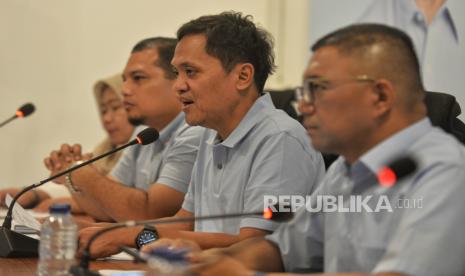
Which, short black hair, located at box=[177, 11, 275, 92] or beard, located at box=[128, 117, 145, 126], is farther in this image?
beard, located at box=[128, 117, 145, 126]

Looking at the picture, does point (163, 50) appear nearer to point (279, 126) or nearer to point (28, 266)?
point (279, 126)

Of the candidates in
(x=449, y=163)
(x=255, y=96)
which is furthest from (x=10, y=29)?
(x=449, y=163)

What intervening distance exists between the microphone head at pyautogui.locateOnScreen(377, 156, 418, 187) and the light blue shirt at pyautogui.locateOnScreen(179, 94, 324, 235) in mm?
729

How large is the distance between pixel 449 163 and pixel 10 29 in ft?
12.8

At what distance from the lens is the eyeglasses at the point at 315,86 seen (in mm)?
1660

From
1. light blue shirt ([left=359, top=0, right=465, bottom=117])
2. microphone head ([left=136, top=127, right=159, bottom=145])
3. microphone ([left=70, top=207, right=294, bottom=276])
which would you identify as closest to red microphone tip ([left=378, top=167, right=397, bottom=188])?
microphone ([left=70, top=207, right=294, bottom=276])

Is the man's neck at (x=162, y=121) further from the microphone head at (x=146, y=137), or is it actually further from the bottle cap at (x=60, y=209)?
the bottle cap at (x=60, y=209)

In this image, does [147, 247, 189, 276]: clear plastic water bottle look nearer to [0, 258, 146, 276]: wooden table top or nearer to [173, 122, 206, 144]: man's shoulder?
[0, 258, 146, 276]: wooden table top

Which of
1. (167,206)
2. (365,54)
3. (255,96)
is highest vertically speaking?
(365,54)

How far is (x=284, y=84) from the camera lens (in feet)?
15.8

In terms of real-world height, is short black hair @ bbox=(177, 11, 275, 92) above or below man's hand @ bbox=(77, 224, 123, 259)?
above

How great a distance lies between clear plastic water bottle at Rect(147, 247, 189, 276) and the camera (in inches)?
56.7

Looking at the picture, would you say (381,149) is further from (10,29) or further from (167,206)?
(10,29)

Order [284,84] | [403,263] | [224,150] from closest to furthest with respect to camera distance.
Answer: [403,263]
[224,150]
[284,84]
